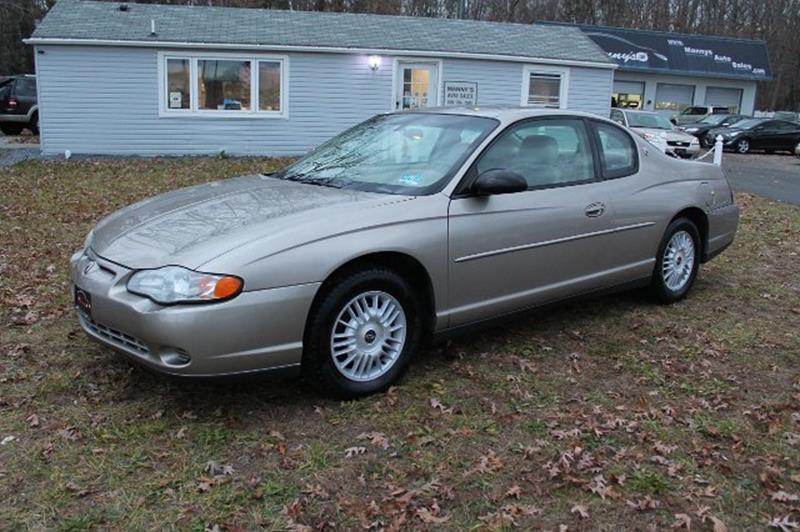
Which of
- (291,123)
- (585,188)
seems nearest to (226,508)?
(585,188)

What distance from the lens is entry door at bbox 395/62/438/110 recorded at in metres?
18.0

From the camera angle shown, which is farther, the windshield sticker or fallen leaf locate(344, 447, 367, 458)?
the windshield sticker

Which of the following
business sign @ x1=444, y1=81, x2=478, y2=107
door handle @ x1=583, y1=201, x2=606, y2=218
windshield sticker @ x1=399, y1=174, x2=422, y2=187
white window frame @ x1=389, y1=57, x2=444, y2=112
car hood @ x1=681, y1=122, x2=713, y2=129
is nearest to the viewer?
windshield sticker @ x1=399, y1=174, x2=422, y2=187

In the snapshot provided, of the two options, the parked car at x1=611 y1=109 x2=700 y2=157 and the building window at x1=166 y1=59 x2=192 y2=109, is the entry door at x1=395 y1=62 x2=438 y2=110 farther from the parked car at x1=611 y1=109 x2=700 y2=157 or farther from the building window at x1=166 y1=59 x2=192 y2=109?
the parked car at x1=611 y1=109 x2=700 y2=157

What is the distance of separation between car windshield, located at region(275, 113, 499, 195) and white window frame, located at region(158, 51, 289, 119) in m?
Answer: 12.3

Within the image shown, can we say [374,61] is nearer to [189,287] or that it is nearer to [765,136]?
[189,287]

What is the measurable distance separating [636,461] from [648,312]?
2.45 meters

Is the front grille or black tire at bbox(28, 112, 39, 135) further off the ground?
the front grille

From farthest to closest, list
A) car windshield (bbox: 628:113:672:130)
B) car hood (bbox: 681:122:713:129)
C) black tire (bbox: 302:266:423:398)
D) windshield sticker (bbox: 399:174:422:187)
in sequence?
car hood (bbox: 681:122:713:129), car windshield (bbox: 628:113:672:130), windshield sticker (bbox: 399:174:422:187), black tire (bbox: 302:266:423:398)

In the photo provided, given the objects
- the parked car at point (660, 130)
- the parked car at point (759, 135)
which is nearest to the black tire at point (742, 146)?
the parked car at point (759, 135)

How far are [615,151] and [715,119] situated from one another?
87.6 ft

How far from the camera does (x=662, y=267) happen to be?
5.53 meters

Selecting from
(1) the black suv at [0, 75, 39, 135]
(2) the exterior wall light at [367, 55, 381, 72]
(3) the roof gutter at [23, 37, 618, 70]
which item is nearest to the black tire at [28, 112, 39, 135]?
(1) the black suv at [0, 75, 39, 135]

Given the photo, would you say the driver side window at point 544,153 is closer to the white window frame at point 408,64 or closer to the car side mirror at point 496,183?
the car side mirror at point 496,183
